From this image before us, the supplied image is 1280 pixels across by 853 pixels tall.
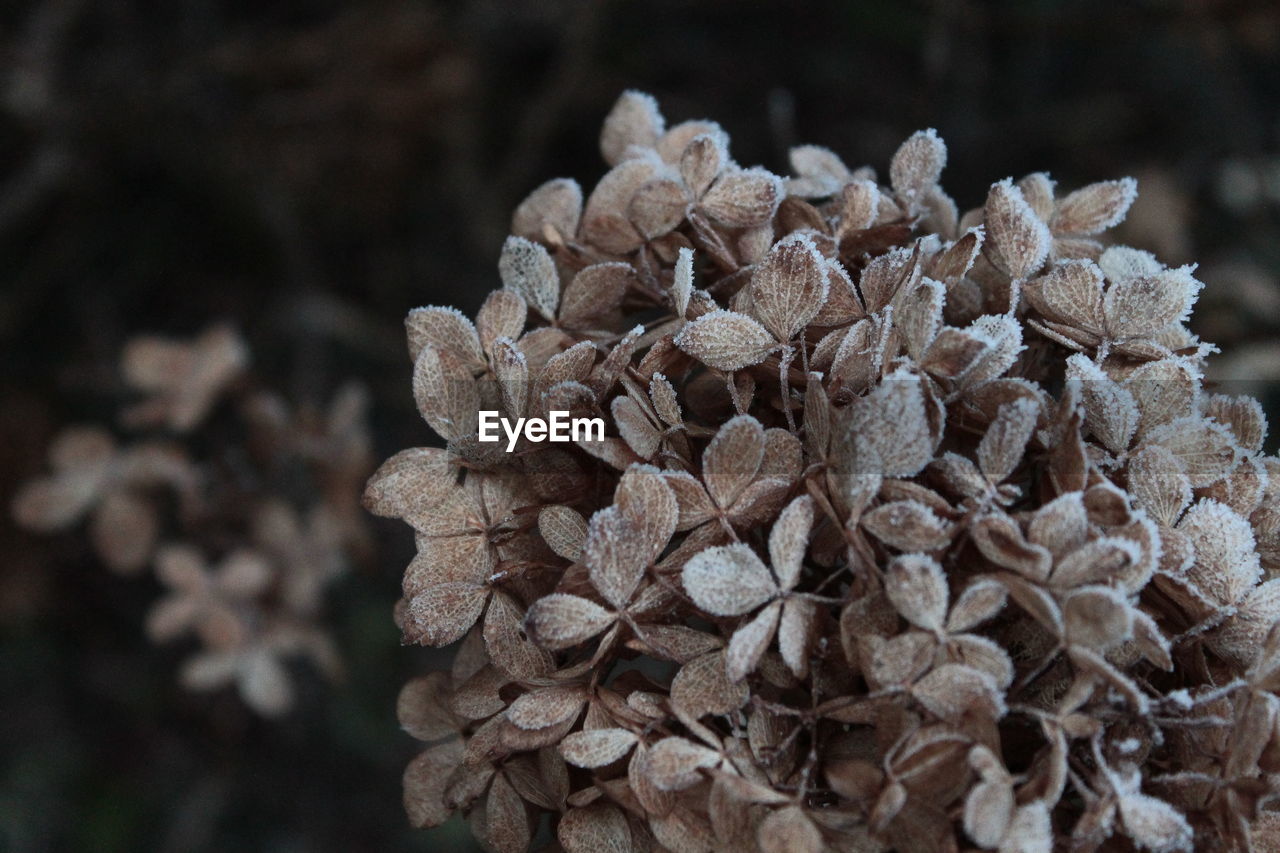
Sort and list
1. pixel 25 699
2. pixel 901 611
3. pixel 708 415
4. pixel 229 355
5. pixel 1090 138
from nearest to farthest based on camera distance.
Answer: pixel 901 611, pixel 708 415, pixel 229 355, pixel 25 699, pixel 1090 138

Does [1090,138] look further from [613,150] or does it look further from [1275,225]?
[613,150]

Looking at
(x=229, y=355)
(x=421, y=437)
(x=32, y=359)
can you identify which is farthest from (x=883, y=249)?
(x=32, y=359)

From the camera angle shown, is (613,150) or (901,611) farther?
(613,150)

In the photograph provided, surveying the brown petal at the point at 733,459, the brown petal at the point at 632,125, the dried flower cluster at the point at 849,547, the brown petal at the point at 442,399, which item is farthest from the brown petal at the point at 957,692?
the brown petal at the point at 632,125

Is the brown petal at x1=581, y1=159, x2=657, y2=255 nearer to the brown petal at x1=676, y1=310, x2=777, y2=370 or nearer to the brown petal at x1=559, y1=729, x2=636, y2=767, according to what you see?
the brown petal at x1=676, y1=310, x2=777, y2=370

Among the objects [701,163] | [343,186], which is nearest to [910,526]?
[701,163]

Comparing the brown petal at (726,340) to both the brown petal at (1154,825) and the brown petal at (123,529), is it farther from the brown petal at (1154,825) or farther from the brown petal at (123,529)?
the brown petal at (123,529)

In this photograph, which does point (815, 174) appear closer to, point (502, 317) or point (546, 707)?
point (502, 317)
